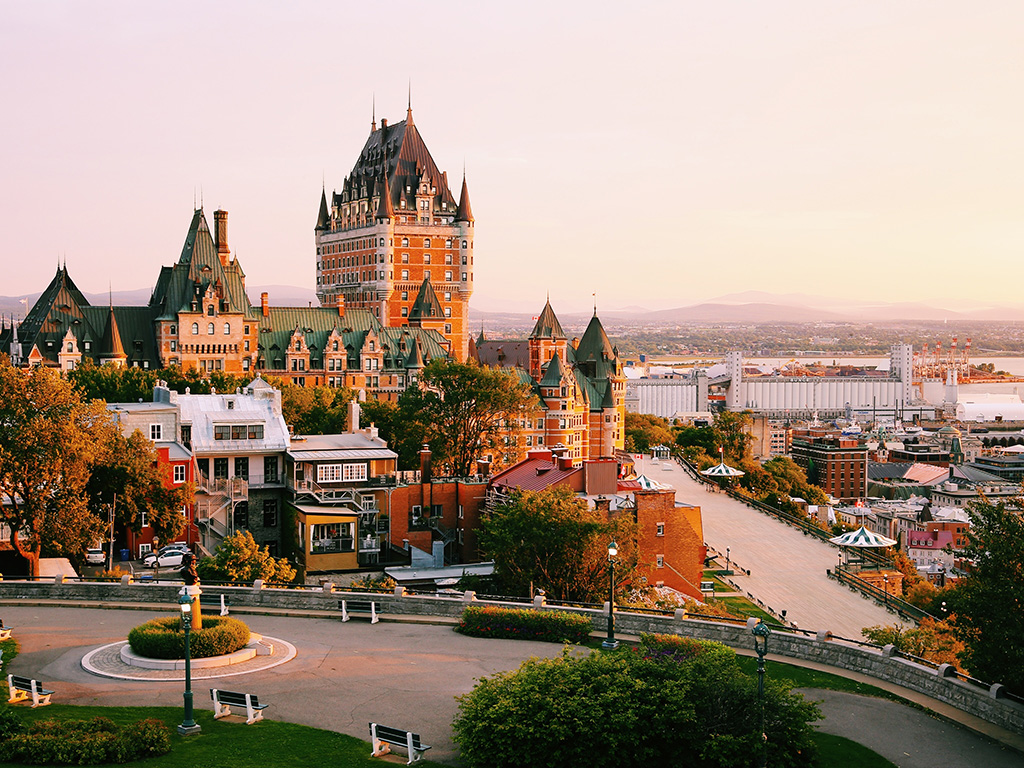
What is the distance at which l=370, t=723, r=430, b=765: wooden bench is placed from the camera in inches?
981

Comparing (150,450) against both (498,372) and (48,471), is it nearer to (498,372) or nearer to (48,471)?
(48,471)

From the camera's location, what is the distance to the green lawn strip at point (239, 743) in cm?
2439

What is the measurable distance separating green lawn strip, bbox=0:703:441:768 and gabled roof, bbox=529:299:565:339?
108 meters

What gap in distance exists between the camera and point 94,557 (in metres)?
50.4

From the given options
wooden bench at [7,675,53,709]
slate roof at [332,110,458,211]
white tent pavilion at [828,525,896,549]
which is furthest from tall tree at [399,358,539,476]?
slate roof at [332,110,458,211]

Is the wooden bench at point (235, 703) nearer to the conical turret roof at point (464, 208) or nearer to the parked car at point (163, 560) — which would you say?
the parked car at point (163, 560)

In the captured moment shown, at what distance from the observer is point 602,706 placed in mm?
25016

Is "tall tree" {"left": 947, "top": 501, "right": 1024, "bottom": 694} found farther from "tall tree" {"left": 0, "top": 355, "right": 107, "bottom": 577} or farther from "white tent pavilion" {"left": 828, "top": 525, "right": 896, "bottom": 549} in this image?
"white tent pavilion" {"left": 828, "top": 525, "right": 896, "bottom": 549}

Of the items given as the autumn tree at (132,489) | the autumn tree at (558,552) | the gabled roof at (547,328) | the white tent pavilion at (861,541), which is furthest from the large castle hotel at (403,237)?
the autumn tree at (558,552)

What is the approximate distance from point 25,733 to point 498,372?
206ft

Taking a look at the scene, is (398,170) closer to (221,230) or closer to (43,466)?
(221,230)

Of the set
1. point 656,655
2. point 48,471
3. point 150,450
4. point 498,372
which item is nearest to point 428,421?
point 498,372

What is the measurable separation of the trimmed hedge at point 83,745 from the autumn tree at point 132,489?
24.2 m

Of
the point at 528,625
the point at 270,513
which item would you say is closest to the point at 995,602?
the point at 528,625
